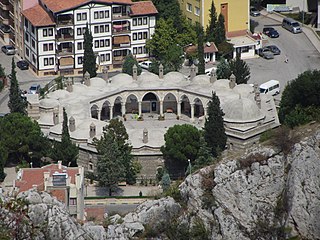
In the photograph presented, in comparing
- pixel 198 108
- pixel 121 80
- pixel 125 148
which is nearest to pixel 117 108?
pixel 121 80

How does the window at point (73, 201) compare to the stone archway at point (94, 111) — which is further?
the stone archway at point (94, 111)

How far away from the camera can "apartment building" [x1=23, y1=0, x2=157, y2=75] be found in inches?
3775

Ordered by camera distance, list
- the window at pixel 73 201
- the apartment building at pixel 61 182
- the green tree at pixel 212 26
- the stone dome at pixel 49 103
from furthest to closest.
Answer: the green tree at pixel 212 26 < the stone dome at pixel 49 103 < the window at pixel 73 201 < the apartment building at pixel 61 182

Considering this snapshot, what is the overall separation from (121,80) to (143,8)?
13.2 meters

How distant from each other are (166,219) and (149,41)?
55.5 m

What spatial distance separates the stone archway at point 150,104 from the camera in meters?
87.4

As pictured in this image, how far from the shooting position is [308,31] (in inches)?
4205

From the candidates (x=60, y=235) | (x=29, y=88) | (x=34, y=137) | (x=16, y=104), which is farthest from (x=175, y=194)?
(x=29, y=88)

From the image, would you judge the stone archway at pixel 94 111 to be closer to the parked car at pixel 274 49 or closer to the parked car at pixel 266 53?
the parked car at pixel 266 53

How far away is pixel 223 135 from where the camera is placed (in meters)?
76.6

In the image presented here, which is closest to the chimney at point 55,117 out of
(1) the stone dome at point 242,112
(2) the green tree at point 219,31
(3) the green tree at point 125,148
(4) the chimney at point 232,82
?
(3) the green tree at point 125,148

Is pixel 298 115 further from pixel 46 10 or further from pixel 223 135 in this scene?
pixel 46 10

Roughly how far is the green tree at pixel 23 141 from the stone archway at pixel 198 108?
42.3 feet

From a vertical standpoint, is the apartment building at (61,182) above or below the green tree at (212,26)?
below
